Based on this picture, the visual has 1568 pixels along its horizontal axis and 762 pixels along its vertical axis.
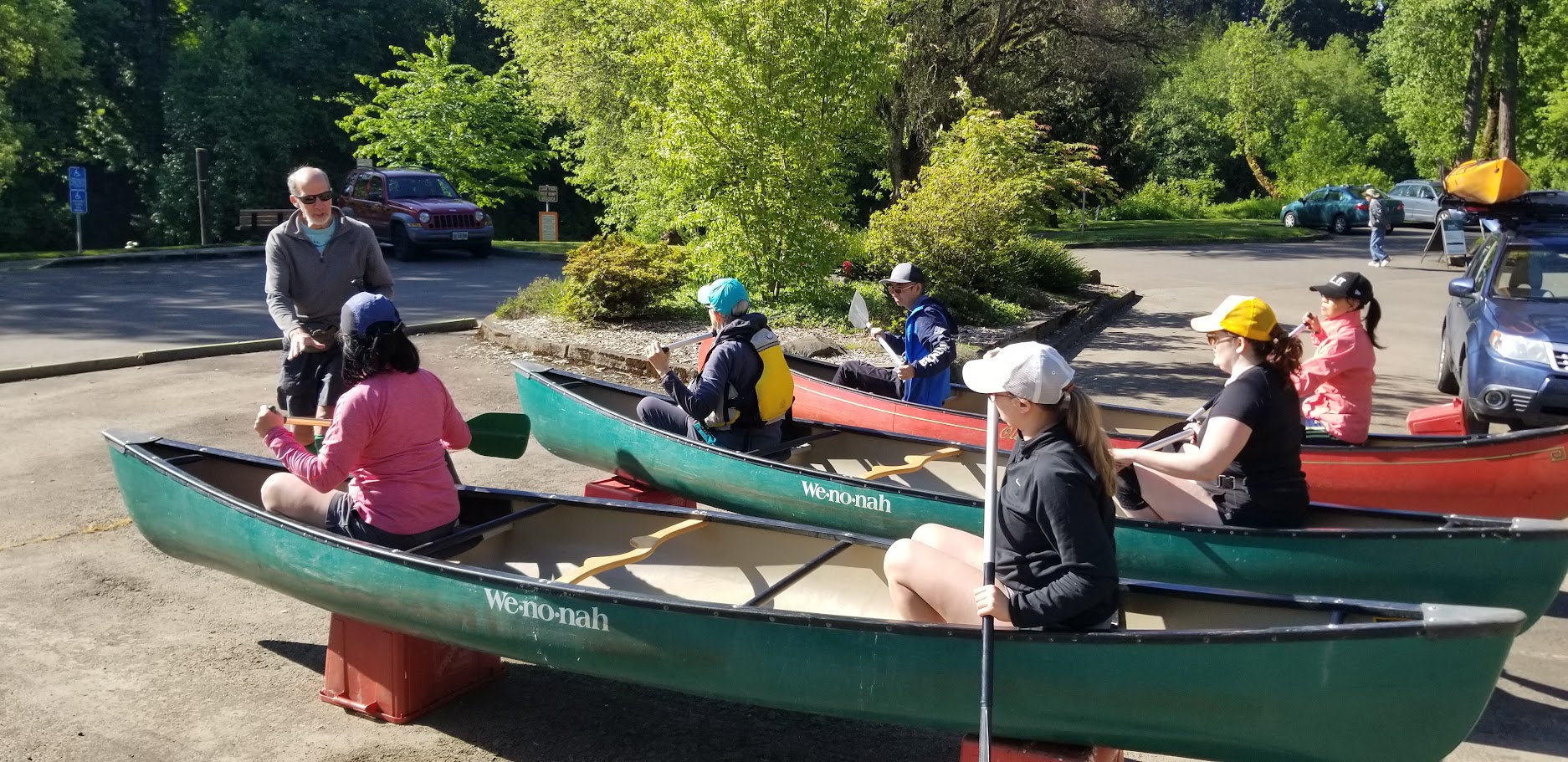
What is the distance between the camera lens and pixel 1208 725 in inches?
158

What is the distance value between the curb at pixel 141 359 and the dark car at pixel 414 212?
9739mm

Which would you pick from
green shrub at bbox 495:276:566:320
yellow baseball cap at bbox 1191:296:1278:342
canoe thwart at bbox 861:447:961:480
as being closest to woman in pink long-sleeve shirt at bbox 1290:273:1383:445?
yellow baseball cap at bbox 1191:296:1278:342

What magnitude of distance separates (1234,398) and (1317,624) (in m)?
1.29

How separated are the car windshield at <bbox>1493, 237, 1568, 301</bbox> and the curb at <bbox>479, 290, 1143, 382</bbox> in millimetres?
4132

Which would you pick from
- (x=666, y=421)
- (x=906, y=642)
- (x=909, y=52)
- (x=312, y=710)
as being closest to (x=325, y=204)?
(x=666, y=421)

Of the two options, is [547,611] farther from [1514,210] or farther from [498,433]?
[1514,210]

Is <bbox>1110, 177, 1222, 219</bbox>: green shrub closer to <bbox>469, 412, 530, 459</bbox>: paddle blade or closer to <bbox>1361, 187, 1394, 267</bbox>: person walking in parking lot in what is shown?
<bbox>1361, 187, 1394, 267</bbox>: person walking in parking lot

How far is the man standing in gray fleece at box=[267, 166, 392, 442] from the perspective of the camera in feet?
21.5

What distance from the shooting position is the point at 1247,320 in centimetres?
523

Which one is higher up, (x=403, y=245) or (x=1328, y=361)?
(x=403, y=245)

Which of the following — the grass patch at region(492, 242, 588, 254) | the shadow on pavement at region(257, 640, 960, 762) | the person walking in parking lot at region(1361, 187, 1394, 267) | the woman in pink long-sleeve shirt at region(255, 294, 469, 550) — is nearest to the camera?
the woman in pink long-sleeve shirt at region(255, 294, 469, 550)

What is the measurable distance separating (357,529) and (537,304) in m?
10.2

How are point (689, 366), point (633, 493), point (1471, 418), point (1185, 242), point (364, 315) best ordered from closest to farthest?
point (364, 315) < point (633, 493) < point (1471, 418) < point (689, 366) < point (1185, 242)

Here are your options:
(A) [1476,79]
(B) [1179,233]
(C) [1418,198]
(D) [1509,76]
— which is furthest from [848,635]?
(C) [1418,198]
